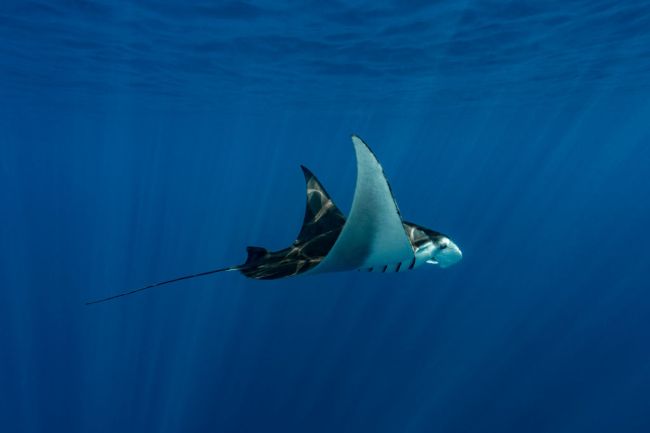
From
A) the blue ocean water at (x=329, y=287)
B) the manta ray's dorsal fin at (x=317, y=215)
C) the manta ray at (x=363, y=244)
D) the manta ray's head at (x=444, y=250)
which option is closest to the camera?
the manta ray at (x=363, y=244)

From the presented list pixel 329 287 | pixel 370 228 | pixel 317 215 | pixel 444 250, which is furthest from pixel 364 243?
pixel 329 287

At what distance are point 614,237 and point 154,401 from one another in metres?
26.2

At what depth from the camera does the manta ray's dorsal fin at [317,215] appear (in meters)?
5.93

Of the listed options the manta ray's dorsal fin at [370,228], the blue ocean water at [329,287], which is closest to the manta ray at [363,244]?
the manta ray's dorsal fin at [370,228]

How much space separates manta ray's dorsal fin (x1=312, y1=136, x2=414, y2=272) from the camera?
3365 mm

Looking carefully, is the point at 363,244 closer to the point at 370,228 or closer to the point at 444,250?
the point at 370,228

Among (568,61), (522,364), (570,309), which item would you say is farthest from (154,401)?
(568,61)

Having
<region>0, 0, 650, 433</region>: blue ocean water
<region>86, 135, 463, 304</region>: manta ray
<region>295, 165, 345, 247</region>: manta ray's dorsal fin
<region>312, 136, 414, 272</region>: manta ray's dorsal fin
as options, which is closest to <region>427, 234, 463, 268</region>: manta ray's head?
<region>86, 135, 463, 304</region>: manta ray

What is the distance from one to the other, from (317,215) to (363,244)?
2.36 meters

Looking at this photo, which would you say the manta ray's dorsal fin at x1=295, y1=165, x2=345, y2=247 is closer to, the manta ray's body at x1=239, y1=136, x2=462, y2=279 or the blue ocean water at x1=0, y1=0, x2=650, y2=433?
the manta ray's body at x1=239, y1=136, x2=462, y2=279

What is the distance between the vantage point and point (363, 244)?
3.94 metres

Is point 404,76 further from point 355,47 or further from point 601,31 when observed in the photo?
point 601,31

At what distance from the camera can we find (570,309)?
53.0 ft

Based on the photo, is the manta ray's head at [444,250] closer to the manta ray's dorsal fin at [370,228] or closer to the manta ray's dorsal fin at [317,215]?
the manta ray's dorsal fin at [370,228]
